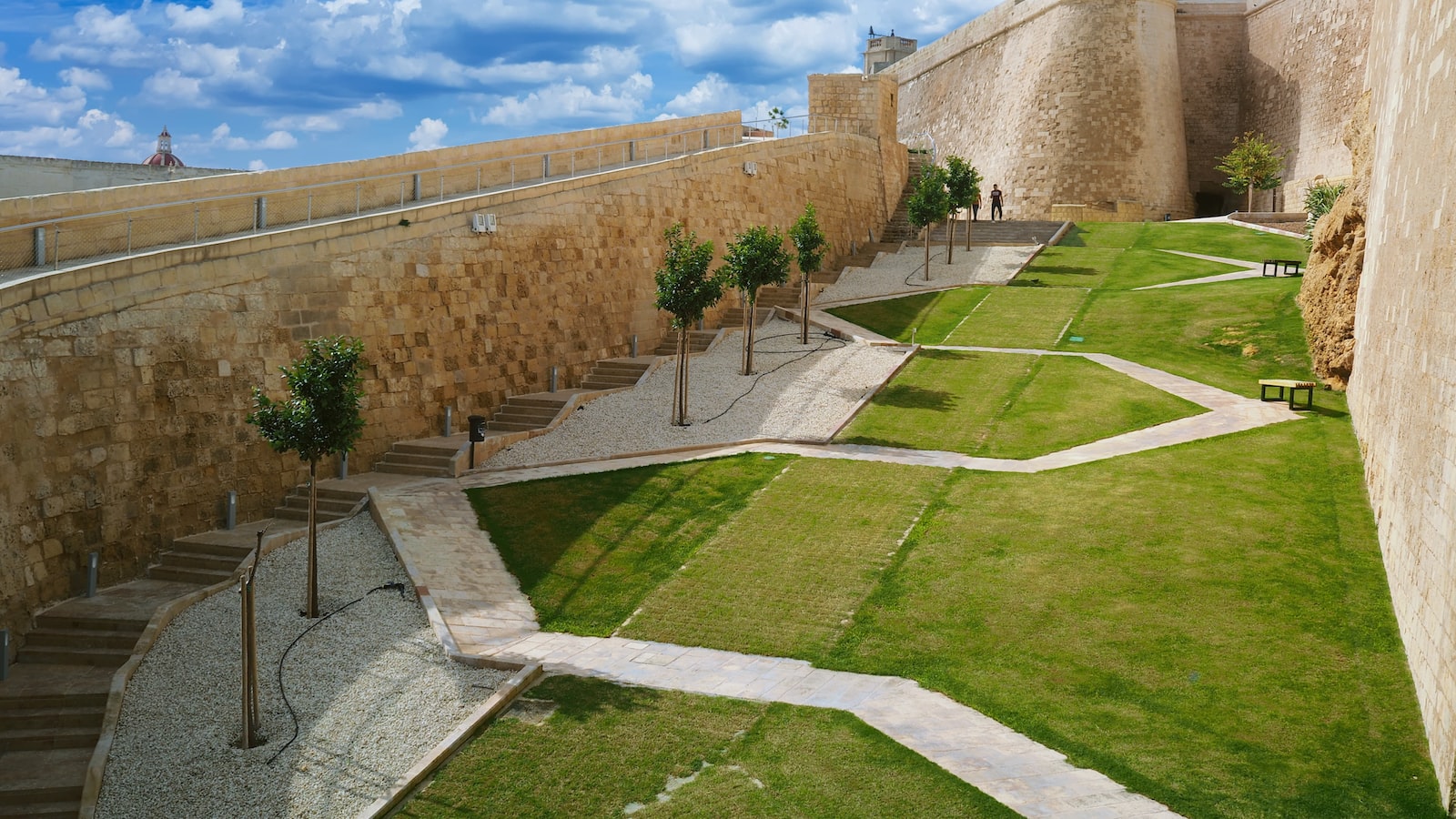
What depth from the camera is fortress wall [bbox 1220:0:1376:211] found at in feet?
119

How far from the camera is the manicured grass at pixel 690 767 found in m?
9.58

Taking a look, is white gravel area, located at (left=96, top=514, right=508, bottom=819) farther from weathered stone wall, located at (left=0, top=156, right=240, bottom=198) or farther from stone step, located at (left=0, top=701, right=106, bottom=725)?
weathered stone wall, located at (left=0, top=156, right=240, bottom=198)

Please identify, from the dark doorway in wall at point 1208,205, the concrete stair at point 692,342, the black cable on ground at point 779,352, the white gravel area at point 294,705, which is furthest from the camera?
the dark doorway in wall at point 1208,205

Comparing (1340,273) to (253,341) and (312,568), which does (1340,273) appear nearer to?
(312,568)

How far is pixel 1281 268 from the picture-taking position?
95.8 feet

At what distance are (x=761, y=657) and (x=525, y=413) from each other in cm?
1052

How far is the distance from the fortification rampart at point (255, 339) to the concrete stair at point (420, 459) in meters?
0.28

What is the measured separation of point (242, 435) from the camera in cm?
1655

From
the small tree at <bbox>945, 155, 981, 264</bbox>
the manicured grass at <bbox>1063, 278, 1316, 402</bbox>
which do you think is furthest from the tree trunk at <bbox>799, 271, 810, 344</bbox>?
the small tree at <bbox>945, 155, 981, 264</bbox>

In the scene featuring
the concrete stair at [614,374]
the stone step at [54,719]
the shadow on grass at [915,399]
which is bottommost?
the stone step at [54,719]

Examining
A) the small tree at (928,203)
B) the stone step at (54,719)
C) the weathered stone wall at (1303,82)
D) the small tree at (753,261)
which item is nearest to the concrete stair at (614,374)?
the small tree at (753,261)

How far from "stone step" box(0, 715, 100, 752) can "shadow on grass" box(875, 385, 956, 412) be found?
14.0 metres

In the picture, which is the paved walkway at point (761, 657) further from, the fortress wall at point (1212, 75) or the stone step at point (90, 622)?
the fortress wall at point (1212, 75)

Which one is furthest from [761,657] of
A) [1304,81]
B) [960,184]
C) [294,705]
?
[1304,81]
